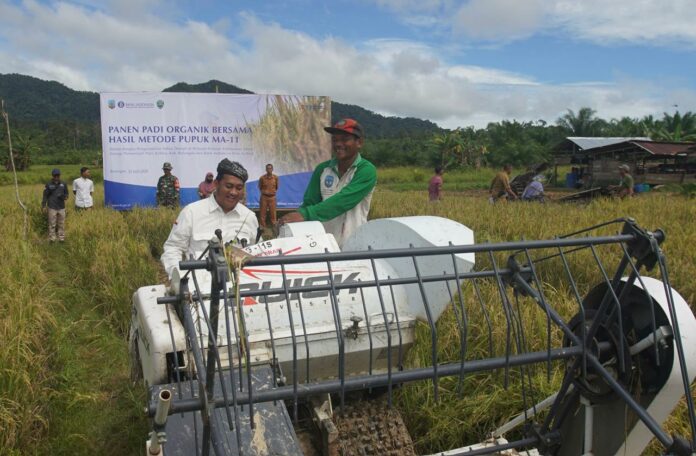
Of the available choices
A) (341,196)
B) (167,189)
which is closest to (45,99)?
(167,189)

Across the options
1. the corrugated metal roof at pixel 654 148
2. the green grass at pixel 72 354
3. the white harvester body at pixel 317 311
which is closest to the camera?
the white harvester body at pixel 317 311

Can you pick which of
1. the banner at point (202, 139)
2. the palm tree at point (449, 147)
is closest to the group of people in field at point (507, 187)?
the banner at point (202, 139)

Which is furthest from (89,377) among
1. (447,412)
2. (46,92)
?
(46,92)

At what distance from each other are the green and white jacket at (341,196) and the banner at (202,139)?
937cm

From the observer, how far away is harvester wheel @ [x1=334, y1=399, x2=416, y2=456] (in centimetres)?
266

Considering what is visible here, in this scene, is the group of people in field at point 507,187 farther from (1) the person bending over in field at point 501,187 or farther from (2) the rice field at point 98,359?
(2) the rice field at point 98,359

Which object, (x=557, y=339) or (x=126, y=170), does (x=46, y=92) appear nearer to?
(x=126, y=170)

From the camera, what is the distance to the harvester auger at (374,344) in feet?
5.80

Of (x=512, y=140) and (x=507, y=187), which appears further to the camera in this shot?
(x=512, y=140)

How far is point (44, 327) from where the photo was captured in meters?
4.61

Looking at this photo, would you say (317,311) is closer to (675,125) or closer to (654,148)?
(654,148)

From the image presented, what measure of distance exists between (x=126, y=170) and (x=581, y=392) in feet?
40.7

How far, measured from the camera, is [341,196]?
11.8 ft

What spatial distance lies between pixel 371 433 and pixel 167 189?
10.9 meters
